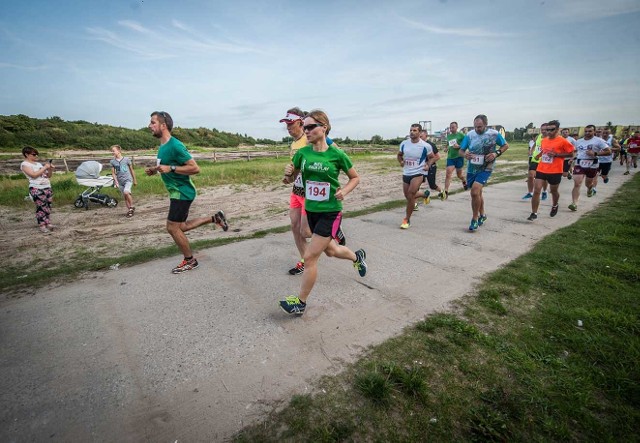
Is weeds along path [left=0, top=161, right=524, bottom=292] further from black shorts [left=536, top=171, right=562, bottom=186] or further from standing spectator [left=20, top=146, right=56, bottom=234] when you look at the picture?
black shorts [left=536, top=171, right=562, bottom=186]

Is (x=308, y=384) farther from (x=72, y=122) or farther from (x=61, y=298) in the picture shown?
(x=72, y=122)

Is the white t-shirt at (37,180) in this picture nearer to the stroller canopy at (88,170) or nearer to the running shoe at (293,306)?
the stroller canopy at (88,170)

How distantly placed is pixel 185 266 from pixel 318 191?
261cm

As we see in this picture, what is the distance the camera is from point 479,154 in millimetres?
6184

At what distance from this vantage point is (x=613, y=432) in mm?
1902

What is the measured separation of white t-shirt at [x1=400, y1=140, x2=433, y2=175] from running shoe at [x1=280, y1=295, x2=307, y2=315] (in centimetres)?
440

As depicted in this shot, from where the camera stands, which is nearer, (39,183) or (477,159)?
(477,159)

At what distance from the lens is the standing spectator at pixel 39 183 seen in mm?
7133

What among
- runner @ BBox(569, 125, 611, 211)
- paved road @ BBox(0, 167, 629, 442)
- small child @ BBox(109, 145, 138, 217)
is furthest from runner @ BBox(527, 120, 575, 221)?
small child @ BBox(109, 145, 138, 217)

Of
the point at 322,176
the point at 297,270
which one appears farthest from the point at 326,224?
the point at 297,270

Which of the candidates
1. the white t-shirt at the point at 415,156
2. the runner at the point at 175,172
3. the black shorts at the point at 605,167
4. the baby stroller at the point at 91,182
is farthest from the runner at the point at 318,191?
the black shorts at the point at 605,167

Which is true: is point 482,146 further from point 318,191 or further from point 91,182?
point 91,182

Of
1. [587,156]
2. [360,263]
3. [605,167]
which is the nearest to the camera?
[360,263]

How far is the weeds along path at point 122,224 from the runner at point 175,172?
A: 187cm
